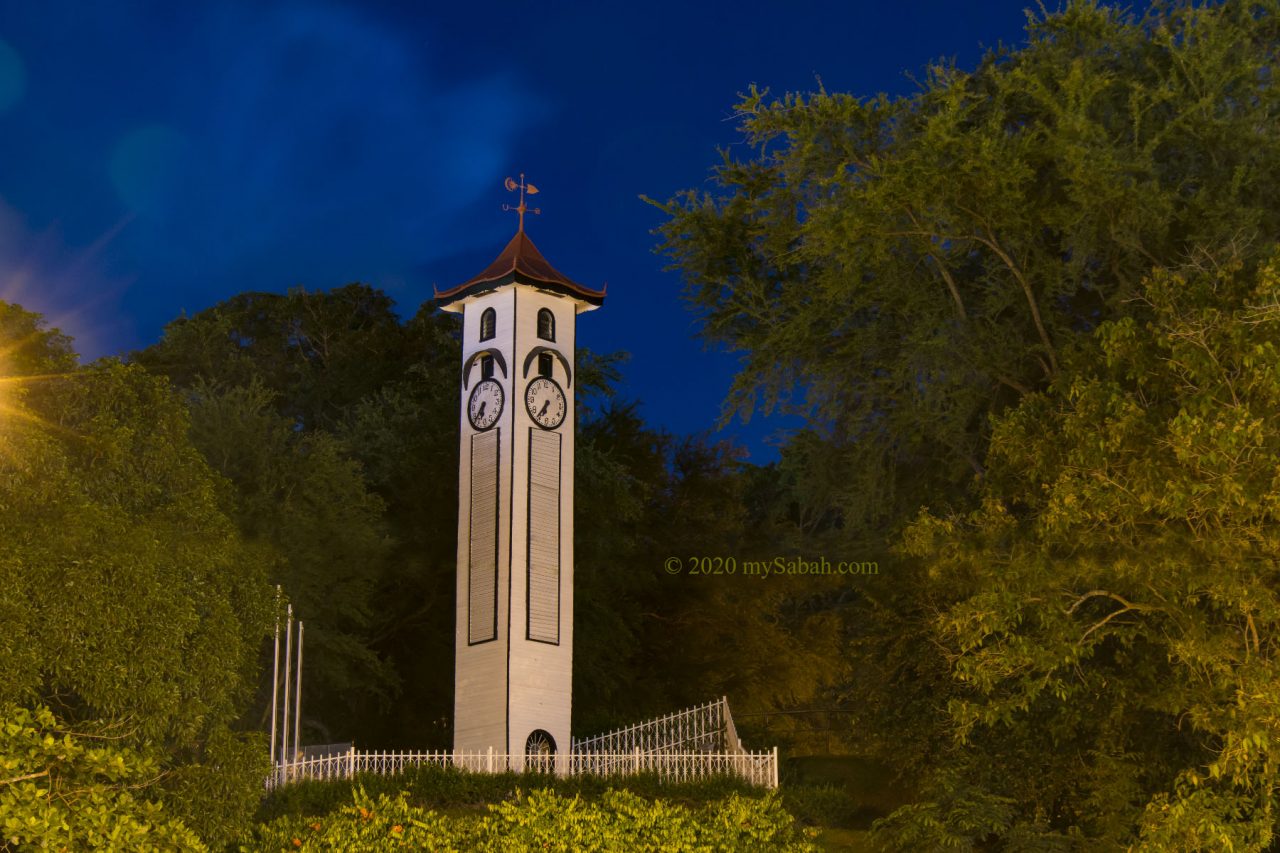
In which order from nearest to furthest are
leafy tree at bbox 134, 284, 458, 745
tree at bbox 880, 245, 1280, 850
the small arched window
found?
tree at bbox 880, 245, 1280, 850 → the small arched window → leafy tree at bbox 134, 284, 458, 745

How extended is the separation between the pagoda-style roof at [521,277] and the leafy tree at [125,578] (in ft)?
30.5

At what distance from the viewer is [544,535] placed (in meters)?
23.7

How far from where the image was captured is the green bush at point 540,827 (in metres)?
15.9

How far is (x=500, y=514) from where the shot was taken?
77.2ft

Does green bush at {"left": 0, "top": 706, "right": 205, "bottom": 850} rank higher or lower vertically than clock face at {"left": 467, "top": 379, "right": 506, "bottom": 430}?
lower

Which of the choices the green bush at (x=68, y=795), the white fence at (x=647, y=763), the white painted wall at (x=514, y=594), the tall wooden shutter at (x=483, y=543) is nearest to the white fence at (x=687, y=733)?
the white painted wall at (x=514, y=594)

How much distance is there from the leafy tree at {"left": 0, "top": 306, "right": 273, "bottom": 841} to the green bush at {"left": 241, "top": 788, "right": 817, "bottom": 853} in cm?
133

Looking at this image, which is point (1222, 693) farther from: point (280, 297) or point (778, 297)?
point (280, 297)

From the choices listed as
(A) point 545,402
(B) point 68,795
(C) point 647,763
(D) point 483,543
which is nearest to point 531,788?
(C) point 647,763

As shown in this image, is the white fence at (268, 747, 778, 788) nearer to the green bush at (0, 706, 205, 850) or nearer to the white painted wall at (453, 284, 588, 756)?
the white painted wall at (453, 284, 588, 756)

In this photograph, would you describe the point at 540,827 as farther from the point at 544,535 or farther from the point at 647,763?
the point at 544,535

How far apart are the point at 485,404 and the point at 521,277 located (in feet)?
6.84

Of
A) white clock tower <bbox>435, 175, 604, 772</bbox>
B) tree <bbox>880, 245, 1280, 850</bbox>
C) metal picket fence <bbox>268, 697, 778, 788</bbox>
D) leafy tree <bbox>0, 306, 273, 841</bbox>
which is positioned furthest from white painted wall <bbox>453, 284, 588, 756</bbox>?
leafy tree <bbox>0, 306, 273, 841</bbox>

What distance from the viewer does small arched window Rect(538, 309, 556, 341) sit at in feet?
81.5
